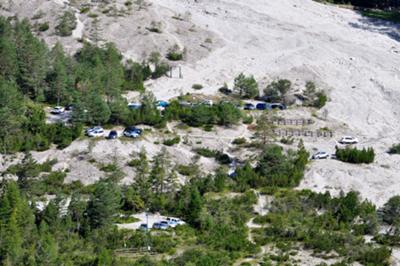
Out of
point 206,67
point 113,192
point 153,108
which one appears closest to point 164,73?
point 206,67

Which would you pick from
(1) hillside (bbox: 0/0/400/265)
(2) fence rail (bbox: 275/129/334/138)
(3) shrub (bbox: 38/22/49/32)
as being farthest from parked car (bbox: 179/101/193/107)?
(3) shrub (bbox: 38/22/49/32)

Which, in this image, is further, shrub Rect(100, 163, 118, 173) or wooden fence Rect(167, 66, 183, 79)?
wooden fence Rect(167, 66, 183, 79)

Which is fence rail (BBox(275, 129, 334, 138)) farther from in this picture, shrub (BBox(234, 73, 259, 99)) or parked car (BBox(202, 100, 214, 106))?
shrub (BBox(234, 73, 259, 99))

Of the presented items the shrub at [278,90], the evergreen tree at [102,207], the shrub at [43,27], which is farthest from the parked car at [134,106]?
the shrub at [43,27]

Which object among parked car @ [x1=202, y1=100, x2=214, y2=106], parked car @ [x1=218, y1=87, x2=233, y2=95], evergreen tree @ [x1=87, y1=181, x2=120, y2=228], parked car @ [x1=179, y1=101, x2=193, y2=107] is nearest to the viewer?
evergreen tree @ [x1=87, y1=181, x2=120, y2=228]

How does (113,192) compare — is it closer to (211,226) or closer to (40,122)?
(211,226)
